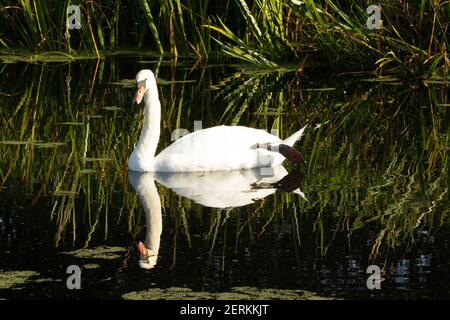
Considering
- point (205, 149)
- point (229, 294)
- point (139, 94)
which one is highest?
point (139, 94)

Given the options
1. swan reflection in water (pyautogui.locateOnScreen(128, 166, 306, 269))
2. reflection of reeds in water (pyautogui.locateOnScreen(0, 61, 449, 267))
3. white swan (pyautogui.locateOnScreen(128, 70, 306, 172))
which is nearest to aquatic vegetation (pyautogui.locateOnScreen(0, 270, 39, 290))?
reflection of reeds in water (pyautogui.locateOnScreen(0, 61, 449, 267))

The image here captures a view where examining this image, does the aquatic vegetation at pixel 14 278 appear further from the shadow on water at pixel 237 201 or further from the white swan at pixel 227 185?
the white swan at pixel 227 185

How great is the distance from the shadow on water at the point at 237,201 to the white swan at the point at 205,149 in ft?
0.51

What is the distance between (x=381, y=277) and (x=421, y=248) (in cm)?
72

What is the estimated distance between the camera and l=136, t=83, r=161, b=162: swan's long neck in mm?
9578

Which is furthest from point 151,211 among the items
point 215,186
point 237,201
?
point 215,186

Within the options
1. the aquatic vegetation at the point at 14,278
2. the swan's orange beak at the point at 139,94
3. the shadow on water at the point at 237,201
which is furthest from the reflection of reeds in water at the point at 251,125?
the aquatic vegetation at the point at 14,278

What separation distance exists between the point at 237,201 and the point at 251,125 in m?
2.85

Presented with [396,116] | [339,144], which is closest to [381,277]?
[339,144]

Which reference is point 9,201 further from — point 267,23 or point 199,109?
point 267,23

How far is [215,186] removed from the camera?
9.10 meters

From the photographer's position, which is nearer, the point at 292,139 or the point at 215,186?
the point at 215,186

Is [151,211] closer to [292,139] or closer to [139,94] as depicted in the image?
[139,94]

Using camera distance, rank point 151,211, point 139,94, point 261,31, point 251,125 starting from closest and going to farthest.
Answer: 1. point 151,211
2. point 139,94
3. point 251,125
4. point 261,31
